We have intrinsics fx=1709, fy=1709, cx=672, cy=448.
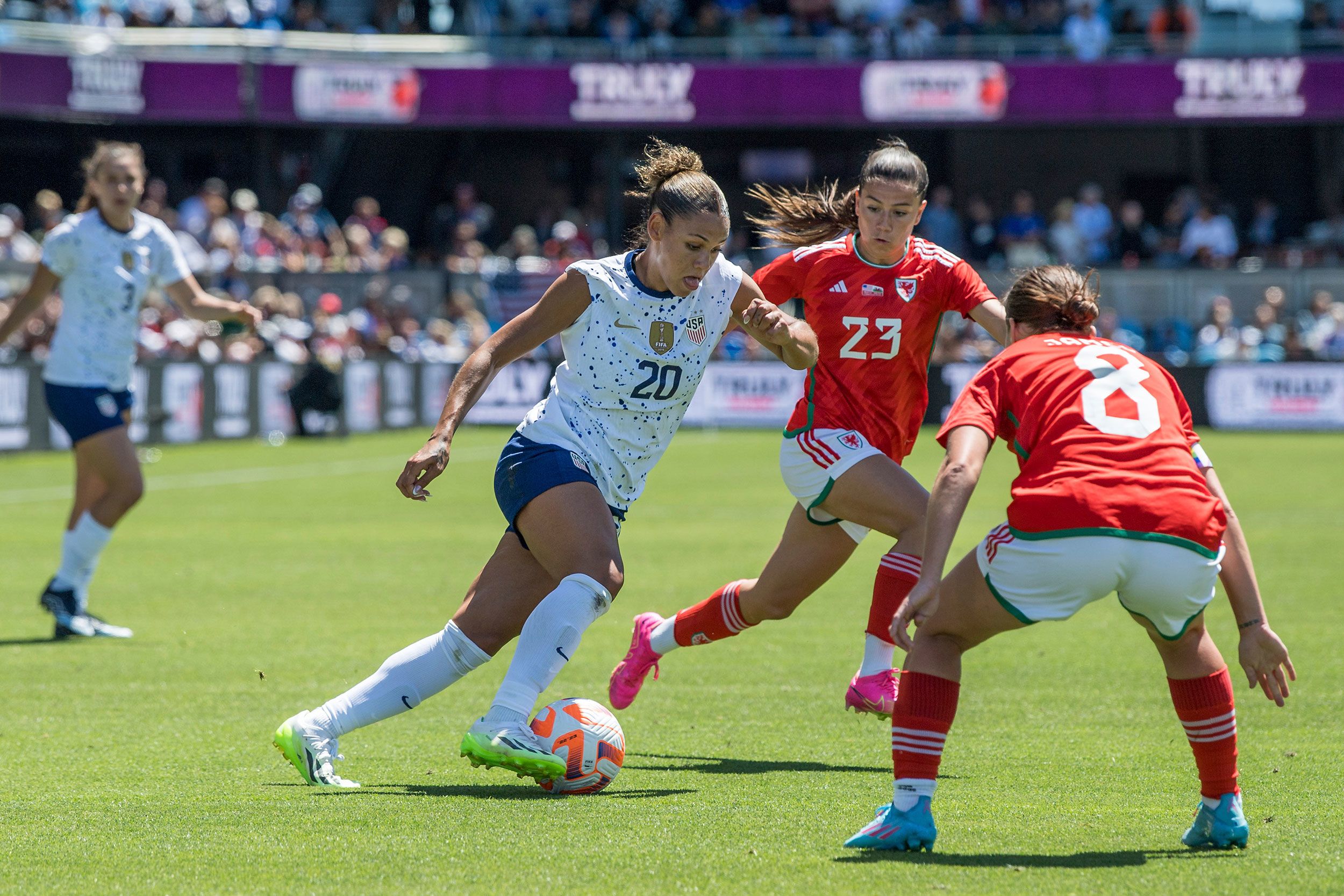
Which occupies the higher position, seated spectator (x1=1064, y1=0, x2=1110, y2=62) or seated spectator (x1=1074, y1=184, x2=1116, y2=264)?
seated spectator (x1=1064, y1=0, x2=1110, y2=62)

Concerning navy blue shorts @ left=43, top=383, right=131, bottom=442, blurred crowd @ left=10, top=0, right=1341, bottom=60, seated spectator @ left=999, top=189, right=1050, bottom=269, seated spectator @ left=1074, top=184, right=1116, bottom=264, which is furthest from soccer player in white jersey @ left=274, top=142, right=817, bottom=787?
blurred crowd @ left=10, top=0, right=1341, bottom=60

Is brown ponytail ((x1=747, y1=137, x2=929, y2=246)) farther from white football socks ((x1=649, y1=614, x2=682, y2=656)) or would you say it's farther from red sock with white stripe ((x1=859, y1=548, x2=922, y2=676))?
white football socks ((x1=649, y1=614, x2=682, y2=656))

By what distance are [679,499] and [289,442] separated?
8.90 meters

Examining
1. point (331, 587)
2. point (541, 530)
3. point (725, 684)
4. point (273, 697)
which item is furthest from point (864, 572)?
point (541, 530)

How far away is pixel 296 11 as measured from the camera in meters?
32.3

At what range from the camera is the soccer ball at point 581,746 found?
5273 mm

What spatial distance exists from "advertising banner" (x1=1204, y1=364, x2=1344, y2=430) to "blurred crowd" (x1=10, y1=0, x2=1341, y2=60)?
332 inches

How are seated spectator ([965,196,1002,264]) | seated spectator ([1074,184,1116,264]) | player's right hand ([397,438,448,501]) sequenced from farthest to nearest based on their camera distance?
seated spectator ([1074,184,1116,264])
seated spectator ([965,196,1002,264])
player's right hand ([397,438,448,501])

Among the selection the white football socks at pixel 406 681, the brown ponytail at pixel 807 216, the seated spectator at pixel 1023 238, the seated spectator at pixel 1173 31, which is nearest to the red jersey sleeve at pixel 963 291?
the brown ponytail at pixel 807 216

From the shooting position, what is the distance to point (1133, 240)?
29.8 metres

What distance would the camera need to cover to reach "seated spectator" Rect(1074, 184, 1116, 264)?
29984 mm

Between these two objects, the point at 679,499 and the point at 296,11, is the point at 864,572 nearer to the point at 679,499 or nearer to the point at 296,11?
the point at 679,499

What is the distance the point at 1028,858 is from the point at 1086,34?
28.5 metres

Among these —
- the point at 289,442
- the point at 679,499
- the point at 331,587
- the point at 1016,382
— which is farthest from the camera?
the point at 289,442
